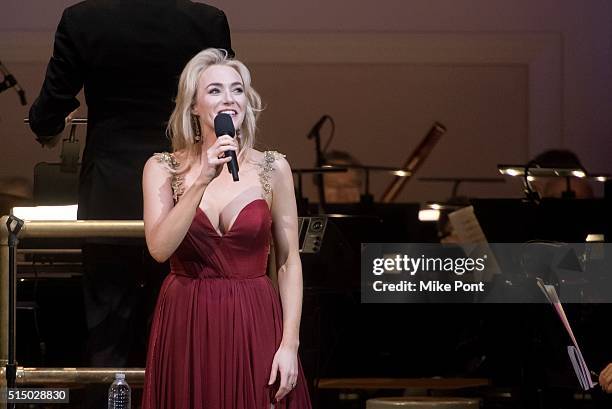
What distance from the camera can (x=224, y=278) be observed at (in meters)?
3.18

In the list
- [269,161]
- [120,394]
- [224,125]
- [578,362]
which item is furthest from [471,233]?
[224,125]

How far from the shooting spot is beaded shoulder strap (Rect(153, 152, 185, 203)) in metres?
3.19

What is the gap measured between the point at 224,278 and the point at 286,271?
6.3 inches

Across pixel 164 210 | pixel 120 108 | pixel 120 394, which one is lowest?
pixel 120 394

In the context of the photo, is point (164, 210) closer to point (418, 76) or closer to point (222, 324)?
point (222, 324)

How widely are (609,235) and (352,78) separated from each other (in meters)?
3.67

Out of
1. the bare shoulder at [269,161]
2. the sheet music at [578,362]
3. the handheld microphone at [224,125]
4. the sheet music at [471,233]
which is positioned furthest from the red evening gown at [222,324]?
the sheet music at [471,233]

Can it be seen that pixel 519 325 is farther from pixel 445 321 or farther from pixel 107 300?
pixel 107 300

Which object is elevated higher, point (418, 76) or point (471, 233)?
point (418, 76)

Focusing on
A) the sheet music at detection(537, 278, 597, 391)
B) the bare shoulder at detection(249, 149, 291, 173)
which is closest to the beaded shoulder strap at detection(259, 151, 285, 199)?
the bare shoulder at detection(249, 149, 291, 173)

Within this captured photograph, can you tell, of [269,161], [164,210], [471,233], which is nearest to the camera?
[164,210]

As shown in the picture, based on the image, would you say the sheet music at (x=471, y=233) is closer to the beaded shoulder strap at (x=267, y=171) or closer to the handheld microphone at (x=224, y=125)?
the beaded shoulder strap at (x=267, y=171)

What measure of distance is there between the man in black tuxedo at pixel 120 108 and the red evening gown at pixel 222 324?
0.61 meters

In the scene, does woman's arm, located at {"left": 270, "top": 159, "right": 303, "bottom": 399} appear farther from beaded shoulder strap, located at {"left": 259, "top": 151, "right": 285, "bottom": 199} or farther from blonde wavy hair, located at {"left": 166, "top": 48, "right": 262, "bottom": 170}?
blonde wavy hair, located at {"left": 166, "top": 48, "right": 262, "bottom": 170}
